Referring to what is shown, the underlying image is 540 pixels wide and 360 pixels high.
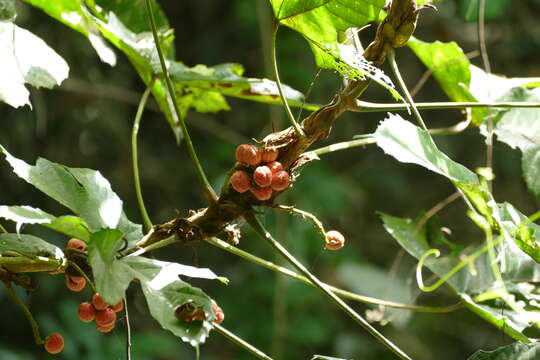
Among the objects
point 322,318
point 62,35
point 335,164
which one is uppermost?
point 62,35

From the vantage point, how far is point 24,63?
0.79 m

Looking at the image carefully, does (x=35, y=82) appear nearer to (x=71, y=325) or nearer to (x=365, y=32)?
(x=71, y=325)

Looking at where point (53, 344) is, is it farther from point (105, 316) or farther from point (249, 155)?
point (249, 155)

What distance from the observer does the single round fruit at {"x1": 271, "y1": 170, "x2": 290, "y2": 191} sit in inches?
27.1

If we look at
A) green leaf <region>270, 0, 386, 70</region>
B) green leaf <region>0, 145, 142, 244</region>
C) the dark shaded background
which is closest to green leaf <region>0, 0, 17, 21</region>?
green leaf <region>0, 145, 142, 244</region>

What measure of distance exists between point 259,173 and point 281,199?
132cm

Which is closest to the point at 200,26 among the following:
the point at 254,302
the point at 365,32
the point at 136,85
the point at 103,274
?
the point at 136,85

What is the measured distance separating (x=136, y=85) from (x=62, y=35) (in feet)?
1.23

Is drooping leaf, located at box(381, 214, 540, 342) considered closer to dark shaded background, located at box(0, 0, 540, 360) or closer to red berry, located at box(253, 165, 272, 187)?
red berry, located at box(253, 165, 272, 187)

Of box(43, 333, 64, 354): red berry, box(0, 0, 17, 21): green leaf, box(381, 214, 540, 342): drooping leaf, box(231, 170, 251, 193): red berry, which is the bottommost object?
box(381, 214, 540, 342): drooping leaf

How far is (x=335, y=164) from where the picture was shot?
8.48 ft

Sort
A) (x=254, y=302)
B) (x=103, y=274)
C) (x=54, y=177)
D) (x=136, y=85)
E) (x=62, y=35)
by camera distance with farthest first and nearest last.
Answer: (x=136, y=85), (x=254, y=302), (x=62, y=35), (x=54, y=177), (x=103, y=274)

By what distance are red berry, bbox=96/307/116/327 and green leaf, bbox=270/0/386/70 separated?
0.34 m

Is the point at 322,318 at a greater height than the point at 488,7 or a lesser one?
lesser
